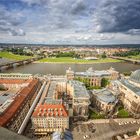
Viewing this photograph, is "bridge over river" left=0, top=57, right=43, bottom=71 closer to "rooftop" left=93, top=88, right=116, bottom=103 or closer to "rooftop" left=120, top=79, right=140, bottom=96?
"rooftop" left=93, top=88, right=116, bottom=103

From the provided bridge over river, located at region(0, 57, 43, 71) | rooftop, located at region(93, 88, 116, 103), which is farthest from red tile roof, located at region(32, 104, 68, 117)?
bridge over river, located at region(0, 57, 43, 71)

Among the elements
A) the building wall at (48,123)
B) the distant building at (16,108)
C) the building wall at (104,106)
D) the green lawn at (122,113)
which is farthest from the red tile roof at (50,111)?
the green lawn at (122,113)

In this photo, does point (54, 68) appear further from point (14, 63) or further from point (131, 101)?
point (131, 101)

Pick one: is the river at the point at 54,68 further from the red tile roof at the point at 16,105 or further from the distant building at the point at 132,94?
the red tile roof at the point at 16,105

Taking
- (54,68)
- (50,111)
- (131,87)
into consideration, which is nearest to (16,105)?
(50,111)

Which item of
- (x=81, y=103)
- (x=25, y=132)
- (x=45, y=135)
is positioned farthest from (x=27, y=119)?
(x=81, y=103)

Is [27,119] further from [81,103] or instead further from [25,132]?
[81,103]
